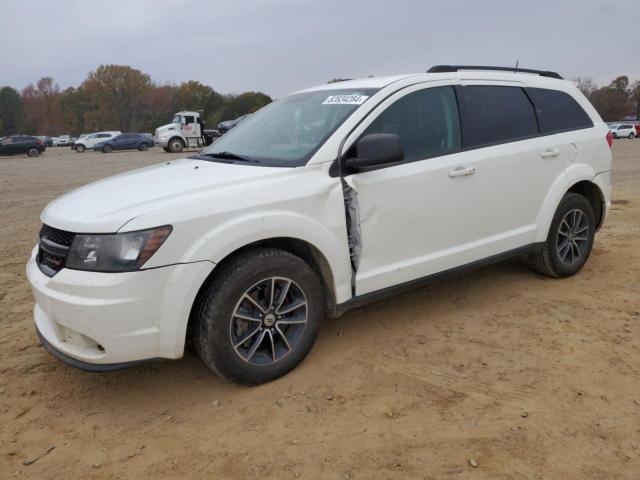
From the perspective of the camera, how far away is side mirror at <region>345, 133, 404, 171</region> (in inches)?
125

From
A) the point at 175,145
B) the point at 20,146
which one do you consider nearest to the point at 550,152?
the point at 175,145

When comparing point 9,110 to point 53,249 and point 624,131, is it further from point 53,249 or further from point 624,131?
point 53,249

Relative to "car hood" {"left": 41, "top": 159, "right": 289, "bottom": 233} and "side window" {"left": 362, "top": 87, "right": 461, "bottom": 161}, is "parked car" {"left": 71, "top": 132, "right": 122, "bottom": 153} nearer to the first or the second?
"car hood" {"left": 41, "top": 159, "right": 289, "bottom": 233}

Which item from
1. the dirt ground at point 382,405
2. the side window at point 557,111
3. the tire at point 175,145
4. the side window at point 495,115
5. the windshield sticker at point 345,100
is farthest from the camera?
the tire at point 175,145

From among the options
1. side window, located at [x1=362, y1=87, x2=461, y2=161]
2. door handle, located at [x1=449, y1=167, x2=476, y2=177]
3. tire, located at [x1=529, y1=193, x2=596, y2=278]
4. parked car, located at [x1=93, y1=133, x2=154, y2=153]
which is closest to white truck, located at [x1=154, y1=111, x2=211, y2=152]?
parked car, located at [x1=93, y1=133, x2=154, y2=153]

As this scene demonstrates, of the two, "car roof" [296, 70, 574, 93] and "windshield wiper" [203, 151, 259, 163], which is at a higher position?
"car roof" [296, 70, 574, 93]

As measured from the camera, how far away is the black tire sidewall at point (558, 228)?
4.51 m

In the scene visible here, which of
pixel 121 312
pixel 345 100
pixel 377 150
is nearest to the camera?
pixel 121 312

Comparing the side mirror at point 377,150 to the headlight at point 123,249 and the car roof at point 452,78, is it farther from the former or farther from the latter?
the headlight at point 123,249

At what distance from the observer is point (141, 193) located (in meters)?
3.00

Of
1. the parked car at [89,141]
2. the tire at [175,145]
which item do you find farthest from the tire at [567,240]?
the parked car at [89,141]

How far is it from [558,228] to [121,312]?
361 centimetres

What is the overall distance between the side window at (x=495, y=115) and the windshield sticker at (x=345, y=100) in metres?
0.85

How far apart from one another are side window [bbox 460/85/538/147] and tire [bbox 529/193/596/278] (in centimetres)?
78
